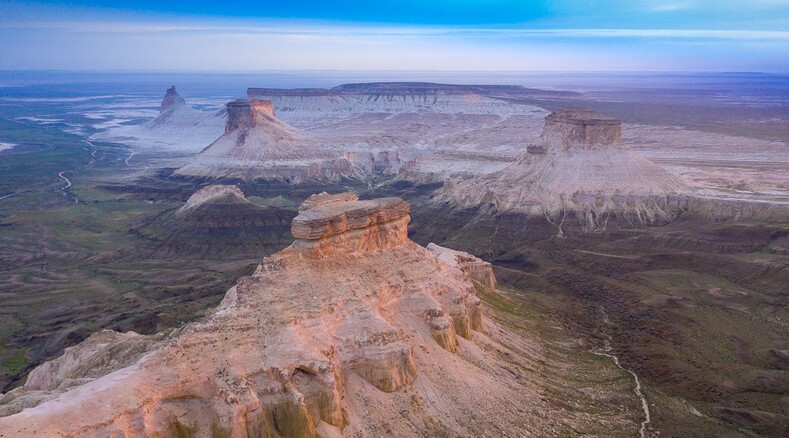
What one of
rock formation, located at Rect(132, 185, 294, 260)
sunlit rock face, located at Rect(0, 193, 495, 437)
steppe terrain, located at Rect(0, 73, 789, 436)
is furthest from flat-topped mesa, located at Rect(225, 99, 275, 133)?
sunlit rock face, located at Rect(0, 193, 495, 437)

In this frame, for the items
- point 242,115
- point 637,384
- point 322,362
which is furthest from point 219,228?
point 322,362

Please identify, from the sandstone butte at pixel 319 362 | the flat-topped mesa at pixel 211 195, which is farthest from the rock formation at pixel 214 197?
the sandstone butte at pixel 319 362

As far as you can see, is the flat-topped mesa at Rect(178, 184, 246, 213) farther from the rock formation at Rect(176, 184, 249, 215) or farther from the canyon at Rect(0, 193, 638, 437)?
the canyon at Rect(0, 193, 638, 437)

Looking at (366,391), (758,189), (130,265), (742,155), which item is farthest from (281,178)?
(366,391)

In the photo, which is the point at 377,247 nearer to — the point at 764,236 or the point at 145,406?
the point at 145,406

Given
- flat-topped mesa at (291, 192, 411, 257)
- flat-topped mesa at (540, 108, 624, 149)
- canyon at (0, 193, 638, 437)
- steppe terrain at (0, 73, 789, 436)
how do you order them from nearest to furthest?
canyon at (0, 193, 638, 437) → flat-topped mesa at (291, 192, 411, 257) → steppe terrain at (0, 73, 789, 436) → flat-topped mesa at (540, 108, 624, 149)

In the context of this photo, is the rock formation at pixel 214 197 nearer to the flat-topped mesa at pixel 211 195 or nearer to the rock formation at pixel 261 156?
the flat-topped mesa at pixel 211 195
